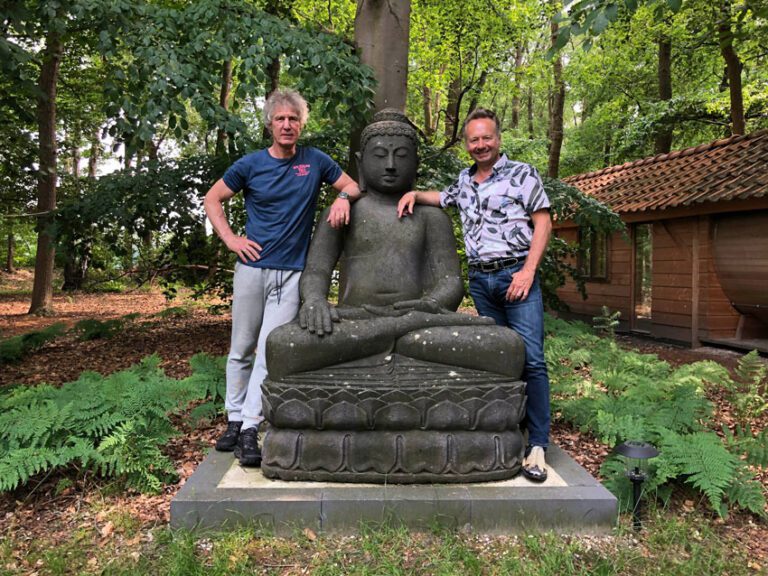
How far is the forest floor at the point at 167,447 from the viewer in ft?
9.23

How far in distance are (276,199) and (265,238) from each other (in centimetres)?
24

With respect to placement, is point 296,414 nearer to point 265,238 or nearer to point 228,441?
point 228,441

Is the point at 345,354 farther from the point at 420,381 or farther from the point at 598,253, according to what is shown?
the point at 598,253

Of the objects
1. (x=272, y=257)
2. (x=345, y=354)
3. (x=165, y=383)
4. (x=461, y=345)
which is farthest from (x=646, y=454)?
(x=165, y=383)

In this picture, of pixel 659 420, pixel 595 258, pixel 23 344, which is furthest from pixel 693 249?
pixel 23 344

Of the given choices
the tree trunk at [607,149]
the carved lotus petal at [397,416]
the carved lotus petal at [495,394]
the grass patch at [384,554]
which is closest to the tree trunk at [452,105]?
the carved lotus petal at [495,394]

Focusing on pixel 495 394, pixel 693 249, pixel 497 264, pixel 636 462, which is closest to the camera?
pixel 636 462

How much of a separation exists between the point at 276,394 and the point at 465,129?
1.80 meters

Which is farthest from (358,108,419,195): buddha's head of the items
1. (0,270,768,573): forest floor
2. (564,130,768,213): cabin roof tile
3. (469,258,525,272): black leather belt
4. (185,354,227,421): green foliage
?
(564,130,768,213): cabin roof tile

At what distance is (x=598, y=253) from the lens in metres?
11.5

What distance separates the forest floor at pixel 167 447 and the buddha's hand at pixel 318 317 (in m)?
1.23

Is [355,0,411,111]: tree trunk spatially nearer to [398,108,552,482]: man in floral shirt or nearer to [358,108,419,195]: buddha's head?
[358,108,419,195]: buddha's head

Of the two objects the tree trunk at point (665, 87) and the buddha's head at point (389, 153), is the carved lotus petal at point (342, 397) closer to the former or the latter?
the buddha's head at point (389, 153)

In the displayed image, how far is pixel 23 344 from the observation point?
7090mm
